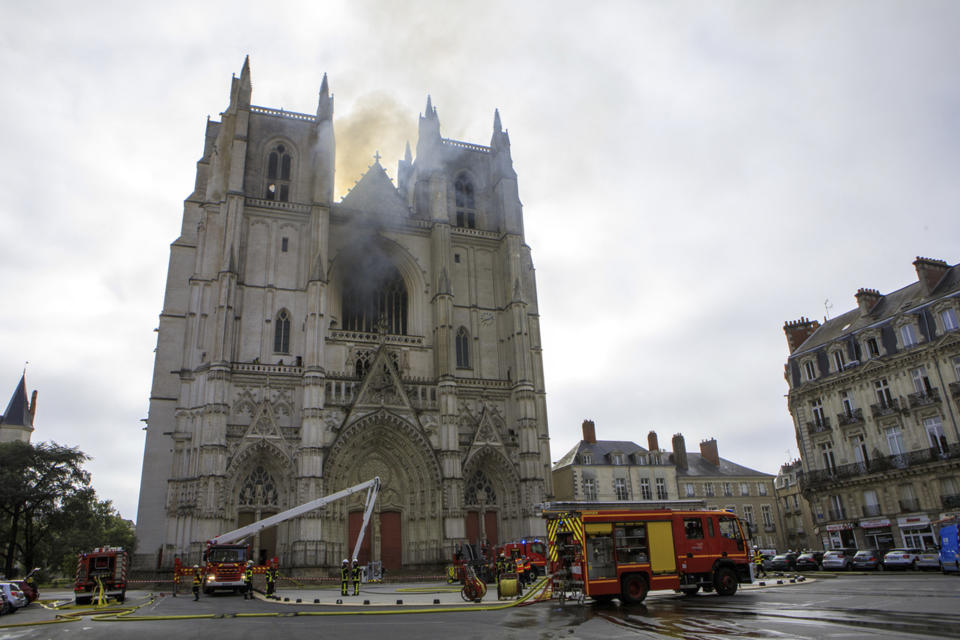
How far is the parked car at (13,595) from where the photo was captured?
18297 millimetres

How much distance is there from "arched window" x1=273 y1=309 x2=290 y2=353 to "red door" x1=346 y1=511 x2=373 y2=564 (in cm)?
868

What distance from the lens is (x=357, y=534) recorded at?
1176 inches

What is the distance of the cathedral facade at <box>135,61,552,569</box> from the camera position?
94.4ft

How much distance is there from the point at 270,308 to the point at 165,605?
1730 centimetres

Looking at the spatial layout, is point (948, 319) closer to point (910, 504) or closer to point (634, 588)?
point (910, 504)

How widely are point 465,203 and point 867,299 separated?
23.2m

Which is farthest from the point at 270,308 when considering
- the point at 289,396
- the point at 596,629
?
the point at 596,629

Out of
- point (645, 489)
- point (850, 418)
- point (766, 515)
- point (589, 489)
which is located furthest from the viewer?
point (766, 515)

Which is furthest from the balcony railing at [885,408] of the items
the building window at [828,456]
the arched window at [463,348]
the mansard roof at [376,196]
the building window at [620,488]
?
the mansard roof at [376,196]

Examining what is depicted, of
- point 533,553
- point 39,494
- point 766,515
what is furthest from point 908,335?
point 39,494

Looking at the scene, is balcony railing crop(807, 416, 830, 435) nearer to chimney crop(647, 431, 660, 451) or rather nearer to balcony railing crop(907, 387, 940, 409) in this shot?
balcony railing crop(907, 387, 940, 409)

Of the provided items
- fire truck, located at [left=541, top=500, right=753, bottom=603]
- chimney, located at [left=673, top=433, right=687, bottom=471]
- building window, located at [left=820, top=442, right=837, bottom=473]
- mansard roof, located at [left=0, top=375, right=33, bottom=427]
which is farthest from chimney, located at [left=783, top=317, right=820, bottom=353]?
mansard roof, located at [left=0, top=375, right=33, bottom=427]

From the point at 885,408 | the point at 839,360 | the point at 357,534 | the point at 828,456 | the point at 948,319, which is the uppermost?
the point at 948,319

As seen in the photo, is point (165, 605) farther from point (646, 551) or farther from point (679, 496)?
point (679, 496)
